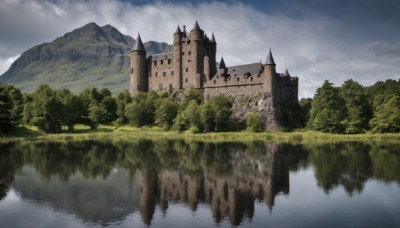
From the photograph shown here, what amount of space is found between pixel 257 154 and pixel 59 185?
22751 millimetres

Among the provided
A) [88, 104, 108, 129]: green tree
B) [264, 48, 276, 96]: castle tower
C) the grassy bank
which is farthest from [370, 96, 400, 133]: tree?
[88, 104, 108, 129]: green tree

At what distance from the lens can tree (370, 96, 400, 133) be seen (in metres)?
62.1

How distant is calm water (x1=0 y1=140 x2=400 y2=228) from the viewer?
17.4 meters

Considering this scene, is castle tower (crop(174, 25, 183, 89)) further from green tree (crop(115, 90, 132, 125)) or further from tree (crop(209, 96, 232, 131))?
tree (crop(209, 96, 232, 131))

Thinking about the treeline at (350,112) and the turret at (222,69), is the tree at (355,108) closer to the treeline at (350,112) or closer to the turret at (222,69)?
the treeline at (350,112)

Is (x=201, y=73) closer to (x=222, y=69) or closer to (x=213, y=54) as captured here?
(x=222, y=69)

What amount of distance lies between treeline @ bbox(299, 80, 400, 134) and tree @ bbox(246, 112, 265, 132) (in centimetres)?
936

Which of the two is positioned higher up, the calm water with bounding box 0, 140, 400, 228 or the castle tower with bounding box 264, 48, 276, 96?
the castle tower with bounding box 264, 48, 276, 96

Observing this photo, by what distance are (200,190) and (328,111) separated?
50.6 metres

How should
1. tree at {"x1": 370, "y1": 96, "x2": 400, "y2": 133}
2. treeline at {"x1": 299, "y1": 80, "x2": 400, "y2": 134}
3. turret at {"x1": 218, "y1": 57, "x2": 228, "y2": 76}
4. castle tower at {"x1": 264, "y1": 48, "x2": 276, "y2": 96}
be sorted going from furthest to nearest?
turret at {"x1": 218, "y1": 57, "x2": 228, "y2": 76}, castle tower at {"x1": 264, "y1": 48, "x2": 276, "y2": 96}, treeline at {"x1": 299, "y1": 80, "x2": 400, "y2": 134}, tree at {"x1": 370, "y1": 96, "x2": 400, "y2": 133}

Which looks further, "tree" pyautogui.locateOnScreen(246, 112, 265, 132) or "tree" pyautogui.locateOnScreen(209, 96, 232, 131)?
"tree" pyautogui.locateOnScreen(209, 96, 232, 131)

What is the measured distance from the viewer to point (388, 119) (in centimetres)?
6238

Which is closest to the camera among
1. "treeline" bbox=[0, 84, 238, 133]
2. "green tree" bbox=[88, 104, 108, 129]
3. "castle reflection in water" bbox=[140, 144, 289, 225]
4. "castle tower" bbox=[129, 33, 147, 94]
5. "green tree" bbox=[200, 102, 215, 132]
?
"castle reflection in water" bbox=[140, 144, 289, 225]


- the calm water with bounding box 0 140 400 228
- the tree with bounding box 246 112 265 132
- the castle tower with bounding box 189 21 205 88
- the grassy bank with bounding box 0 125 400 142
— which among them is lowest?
the calm water with bounding box 0 140 400 228
